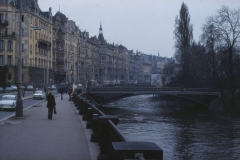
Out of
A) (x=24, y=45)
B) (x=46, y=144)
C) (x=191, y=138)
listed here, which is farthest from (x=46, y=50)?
(x=46, y=144)

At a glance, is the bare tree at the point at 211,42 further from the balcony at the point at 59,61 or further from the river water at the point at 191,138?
the balcony at the point at 59,61

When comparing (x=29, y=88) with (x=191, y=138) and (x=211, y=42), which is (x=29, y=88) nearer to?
(x=211, y=42)

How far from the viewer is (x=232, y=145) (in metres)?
25.4

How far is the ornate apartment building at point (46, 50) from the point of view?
7475 centimetres

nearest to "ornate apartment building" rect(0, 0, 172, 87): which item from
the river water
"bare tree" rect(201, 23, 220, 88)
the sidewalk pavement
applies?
the river water

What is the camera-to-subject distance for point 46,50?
89.2 m

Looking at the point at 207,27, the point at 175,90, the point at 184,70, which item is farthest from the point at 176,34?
the point at 207,27

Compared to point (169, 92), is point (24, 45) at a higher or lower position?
higher

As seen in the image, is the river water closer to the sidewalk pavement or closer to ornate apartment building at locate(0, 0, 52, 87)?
the sidewalk pavement

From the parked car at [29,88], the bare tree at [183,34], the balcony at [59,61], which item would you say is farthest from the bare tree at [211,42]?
the balcony at [59,61]

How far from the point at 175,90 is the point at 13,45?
34721 millimetres

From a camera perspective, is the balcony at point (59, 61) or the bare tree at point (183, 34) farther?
the balcony at point (59, 61)

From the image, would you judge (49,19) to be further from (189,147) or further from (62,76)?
(189,147)

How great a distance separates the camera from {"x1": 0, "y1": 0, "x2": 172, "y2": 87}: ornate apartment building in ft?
245
